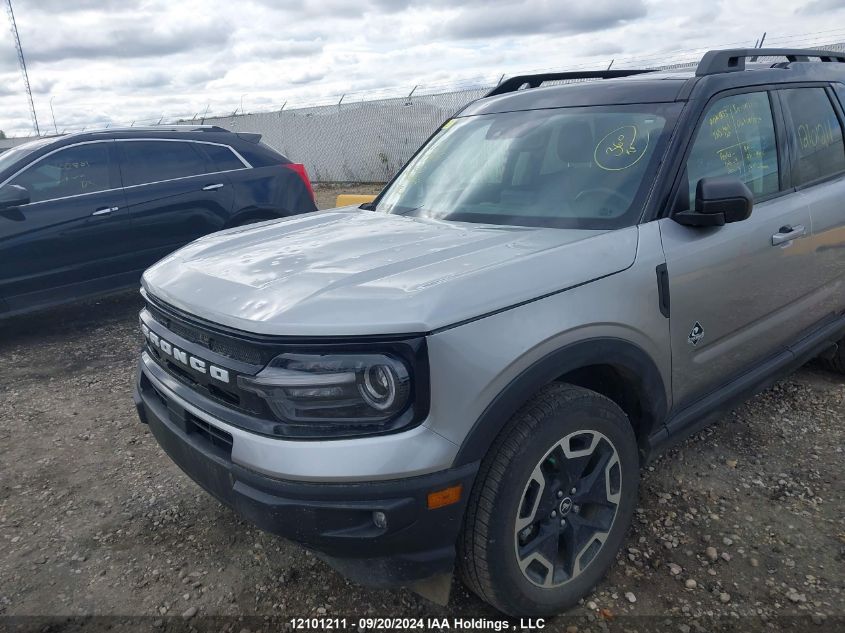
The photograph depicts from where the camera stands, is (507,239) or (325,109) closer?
(507,239)

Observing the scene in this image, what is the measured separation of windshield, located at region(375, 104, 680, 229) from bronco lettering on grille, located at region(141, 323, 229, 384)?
4.30ft

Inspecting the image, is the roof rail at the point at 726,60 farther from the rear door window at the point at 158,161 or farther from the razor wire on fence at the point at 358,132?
the razor wire on fence at the point at 358,132

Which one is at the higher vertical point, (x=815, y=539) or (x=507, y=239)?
(x=507, y=239)

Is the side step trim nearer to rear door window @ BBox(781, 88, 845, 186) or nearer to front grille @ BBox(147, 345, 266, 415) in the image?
rear door window @ BBox(781, 88, 845, 186)

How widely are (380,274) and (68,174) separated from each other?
497 cm

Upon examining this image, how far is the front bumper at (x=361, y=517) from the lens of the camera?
5.98ft

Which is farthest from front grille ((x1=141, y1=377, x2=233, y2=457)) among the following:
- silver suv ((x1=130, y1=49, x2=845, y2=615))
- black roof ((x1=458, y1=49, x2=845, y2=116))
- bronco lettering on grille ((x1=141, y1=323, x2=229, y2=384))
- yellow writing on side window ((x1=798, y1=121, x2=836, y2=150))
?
yellow writing on side window ((x1=798, y1=121, x2=836, y2=150))

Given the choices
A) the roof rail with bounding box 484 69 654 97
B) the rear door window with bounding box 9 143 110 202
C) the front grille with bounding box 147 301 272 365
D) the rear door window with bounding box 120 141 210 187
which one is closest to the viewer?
the front grille with bounding box 147 301 272 365

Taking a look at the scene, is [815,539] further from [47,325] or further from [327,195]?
[327,195]

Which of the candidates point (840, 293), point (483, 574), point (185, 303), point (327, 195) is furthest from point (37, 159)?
point (327, 195)

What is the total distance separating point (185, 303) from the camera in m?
2.23

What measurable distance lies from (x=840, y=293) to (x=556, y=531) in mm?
2477

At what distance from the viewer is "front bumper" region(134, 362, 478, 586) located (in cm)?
182

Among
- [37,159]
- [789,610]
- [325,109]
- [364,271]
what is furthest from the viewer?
[325,109]
